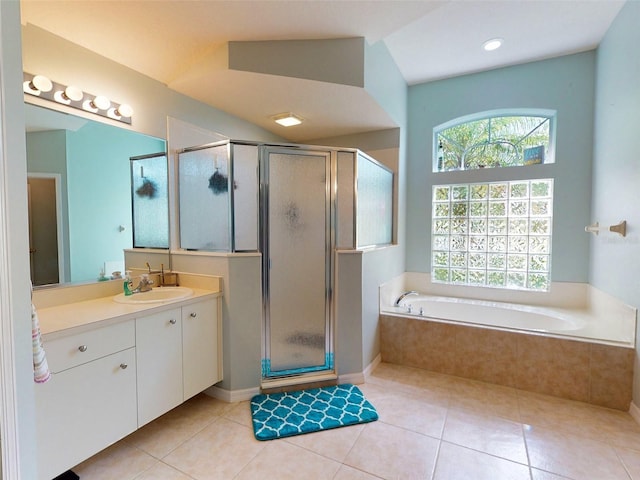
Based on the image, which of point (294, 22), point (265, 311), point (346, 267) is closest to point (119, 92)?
point (294, 22)

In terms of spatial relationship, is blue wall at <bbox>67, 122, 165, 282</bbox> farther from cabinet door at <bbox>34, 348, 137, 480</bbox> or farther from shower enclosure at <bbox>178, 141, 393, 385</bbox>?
cabinet door at <bbox>34, 348, 137, 480</bbox>

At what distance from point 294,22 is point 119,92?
1346 mm

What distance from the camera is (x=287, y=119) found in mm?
2959

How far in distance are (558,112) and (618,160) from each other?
968 millimetres

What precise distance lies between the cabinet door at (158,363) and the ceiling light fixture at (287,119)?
80.1 inches

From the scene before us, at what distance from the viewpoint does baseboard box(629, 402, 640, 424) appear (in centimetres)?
194

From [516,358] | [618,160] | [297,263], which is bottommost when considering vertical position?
[516,358]

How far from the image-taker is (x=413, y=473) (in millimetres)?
1534

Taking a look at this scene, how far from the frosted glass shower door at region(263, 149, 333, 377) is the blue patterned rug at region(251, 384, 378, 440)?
204 millimetres

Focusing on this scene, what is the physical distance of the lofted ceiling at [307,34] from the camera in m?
1.74

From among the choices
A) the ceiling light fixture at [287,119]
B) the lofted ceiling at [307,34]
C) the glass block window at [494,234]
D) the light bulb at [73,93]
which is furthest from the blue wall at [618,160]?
the light bulb at [73,93]

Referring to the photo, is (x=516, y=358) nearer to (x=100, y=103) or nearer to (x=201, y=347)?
(x=201, y=347)

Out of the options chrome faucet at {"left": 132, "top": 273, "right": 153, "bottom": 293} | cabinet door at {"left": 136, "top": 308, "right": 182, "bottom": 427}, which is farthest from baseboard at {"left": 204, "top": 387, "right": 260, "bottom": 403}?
chrome faucet at {"left": 132, "top": 273, "right": 153, "bottom": 293}

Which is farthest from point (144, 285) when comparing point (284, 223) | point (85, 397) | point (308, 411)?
point (308, 411)
